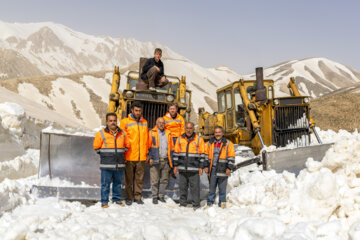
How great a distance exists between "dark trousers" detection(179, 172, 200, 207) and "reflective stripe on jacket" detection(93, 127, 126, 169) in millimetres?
1235

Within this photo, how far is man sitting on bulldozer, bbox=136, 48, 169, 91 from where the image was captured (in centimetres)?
842

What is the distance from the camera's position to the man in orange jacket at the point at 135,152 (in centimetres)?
621

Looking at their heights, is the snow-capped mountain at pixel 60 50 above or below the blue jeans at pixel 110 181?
above

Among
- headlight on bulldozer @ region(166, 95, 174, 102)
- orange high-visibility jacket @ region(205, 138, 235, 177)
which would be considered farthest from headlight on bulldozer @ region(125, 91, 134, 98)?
orange high-visibility jacket @ region(205, 138, 235, 177)

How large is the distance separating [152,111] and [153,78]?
0.83 m

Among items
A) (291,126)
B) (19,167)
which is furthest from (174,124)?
(291,126)

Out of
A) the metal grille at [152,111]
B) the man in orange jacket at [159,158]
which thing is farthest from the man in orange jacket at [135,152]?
the metal grille at [152,111]

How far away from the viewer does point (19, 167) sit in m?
8.49

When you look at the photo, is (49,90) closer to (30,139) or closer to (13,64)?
(30,139)

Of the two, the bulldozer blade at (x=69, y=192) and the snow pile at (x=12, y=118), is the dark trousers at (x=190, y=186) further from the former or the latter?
the snow pile at (x=12, y=118)

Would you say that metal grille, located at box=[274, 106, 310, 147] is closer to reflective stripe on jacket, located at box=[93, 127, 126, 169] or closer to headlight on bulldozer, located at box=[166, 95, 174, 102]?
headlight on bulldozer, located at box=[166, 95, 174, 102]

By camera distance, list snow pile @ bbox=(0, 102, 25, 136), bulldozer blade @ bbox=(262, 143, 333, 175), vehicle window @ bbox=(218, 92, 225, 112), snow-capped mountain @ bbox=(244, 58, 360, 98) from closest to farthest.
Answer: bulldozer blade @ bbox=(262, 143, 333, 175) < snow pile @ bbox=(0, 102, 25, 136) < vehicle window @ bbox=(218, 92, 225, 112) < snow-capped mountain @ bbox=(244, 58, 360, 98)

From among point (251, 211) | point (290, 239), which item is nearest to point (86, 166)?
point (251, 211)

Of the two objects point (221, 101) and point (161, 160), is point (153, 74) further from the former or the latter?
point (221, 101)
